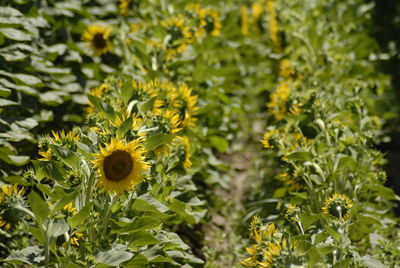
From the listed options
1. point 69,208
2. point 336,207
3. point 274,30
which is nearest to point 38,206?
point 69,208

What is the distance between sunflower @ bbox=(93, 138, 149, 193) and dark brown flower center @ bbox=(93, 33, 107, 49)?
160cm

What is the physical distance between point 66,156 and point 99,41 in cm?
159

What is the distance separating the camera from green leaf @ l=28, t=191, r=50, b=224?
167 cm

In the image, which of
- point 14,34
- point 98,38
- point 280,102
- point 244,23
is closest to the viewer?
point 14,34

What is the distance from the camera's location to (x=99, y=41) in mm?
3258

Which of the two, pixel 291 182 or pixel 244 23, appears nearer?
pixel 291 182

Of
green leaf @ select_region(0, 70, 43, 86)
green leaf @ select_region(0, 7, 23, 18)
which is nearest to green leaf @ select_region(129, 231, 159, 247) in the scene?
green leaf @ select_region(0, 70, 43, 86)

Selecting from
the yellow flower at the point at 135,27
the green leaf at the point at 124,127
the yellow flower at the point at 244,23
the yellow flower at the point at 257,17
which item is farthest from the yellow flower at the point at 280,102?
the yellow flower at the point at 257,17

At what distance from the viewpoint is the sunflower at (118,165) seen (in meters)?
1.79

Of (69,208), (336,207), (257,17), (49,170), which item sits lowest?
(336,207)

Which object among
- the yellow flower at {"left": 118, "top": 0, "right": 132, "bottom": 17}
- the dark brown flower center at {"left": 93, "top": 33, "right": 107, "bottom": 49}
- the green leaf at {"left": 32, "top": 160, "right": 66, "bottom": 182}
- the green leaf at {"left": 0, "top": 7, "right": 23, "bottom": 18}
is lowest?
the green leaf at {"left": 32, "top": 160, "right": 66, "bottom": 182}

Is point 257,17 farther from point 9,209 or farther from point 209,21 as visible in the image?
point 9,209

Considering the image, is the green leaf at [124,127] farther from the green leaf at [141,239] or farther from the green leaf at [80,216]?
the green leaf at [141,239]

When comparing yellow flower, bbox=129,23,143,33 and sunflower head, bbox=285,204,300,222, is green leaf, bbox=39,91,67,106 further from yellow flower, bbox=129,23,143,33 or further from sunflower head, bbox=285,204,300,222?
sunflower head, bbox=285,204,300,222
